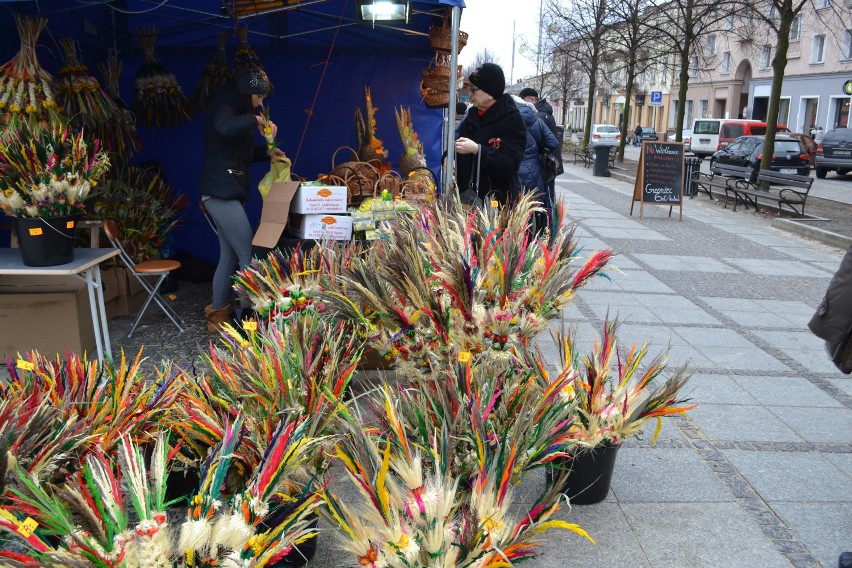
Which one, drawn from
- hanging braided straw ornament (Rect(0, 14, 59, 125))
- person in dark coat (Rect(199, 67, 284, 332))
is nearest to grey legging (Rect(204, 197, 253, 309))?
person in dark coat (Rect(199, 67, 284, 332))

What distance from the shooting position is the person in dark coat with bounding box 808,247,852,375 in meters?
2.72

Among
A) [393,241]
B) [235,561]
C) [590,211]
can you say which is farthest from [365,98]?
[590,211]

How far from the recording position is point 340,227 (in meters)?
→ 4.80

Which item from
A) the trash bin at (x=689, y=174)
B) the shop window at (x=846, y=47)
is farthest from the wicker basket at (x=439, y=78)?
the shop window at (x=846, y=47)

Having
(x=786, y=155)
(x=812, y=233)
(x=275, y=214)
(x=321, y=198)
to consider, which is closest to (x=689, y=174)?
(x=812, y=233)

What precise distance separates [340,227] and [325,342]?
6.47ft

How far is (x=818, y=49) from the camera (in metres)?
32.2

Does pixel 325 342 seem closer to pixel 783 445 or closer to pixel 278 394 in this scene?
pixel 278 394

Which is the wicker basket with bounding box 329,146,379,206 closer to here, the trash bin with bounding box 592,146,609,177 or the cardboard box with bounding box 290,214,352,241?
the cardboard box with bounding box 290,214,352,241

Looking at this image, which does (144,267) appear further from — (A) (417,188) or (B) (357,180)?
(A) (417,188)

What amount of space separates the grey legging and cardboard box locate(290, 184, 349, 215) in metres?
0.44

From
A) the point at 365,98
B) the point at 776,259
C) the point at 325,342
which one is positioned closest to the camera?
the point at 325,342

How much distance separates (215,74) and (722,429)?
4863mm

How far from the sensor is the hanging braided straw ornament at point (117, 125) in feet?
18.9
